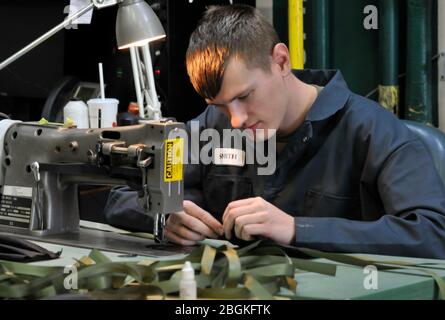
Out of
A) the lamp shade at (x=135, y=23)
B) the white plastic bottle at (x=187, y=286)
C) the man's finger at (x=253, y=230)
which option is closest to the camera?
the white plastic bottle at (x=187, y=286)

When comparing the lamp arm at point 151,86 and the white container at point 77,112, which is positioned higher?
the lamp arm at point 151,86

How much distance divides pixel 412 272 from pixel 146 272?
49 cm

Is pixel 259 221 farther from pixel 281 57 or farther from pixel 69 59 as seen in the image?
pixel 69 59

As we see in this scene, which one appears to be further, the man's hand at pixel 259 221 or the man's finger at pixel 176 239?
the man's finger at pixel 176 239

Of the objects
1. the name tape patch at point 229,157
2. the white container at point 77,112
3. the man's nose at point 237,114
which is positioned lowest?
the name tape patch at point 229,157

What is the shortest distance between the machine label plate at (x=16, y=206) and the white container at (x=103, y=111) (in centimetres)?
95

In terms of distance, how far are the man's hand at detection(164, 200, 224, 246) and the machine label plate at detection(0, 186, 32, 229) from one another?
361 millimetres

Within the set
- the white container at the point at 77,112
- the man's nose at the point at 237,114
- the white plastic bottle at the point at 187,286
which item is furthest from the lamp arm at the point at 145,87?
the white plastic bottle at the point at 187,286

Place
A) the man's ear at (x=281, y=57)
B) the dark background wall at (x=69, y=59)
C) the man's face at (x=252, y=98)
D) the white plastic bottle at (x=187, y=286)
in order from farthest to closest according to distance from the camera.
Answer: the dark background wall at (x=69, y=59)
the man's ear at (x=281, y=57)
the man's face at (x=252, y=98)
the white plastic bottle at (x=187, y=286)

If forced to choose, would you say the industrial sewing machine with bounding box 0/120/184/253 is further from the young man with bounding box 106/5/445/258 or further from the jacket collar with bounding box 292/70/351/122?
the jacket collar with bounding box 292/70/351/122

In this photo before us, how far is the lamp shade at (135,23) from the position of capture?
7.60ft

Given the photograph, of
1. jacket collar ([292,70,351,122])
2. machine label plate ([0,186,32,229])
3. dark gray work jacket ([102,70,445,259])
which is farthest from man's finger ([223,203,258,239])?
machine label plate ([0,186,32,229])

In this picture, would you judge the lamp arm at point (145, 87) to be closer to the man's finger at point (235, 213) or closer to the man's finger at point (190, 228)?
the man's finger at point (190, 228)

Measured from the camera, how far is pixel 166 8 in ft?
10.7
